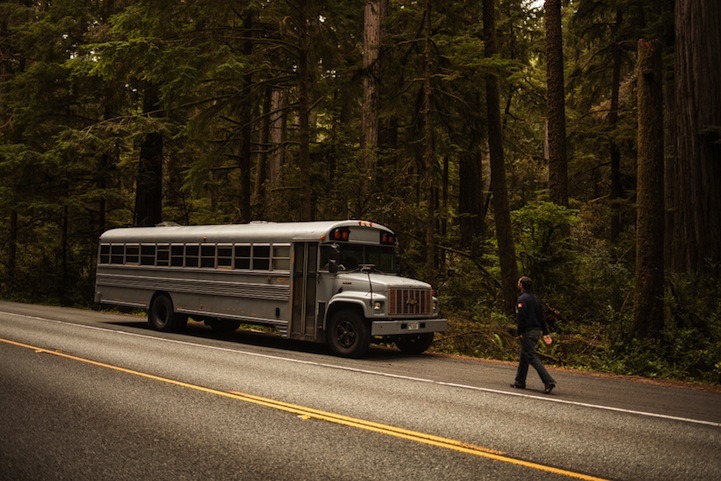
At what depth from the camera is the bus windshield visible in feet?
45.3

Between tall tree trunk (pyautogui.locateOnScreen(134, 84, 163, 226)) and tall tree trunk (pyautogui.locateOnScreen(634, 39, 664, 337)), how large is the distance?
19.5 m

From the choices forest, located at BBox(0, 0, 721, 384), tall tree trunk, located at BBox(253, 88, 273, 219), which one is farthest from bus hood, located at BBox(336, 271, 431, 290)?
tall tree trunk, located at BBox(253, 88, 273, 219)

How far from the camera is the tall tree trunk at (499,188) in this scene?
55.8 feet

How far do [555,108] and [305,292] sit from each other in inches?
417

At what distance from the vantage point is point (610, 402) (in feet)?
28.6

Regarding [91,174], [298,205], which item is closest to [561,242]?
[298,205]

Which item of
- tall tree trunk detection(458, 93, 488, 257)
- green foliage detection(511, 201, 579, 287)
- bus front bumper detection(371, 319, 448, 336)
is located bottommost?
bus front bumper detection(371, 319, 448, 336)

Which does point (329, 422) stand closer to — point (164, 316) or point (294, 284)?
point (294, 284)

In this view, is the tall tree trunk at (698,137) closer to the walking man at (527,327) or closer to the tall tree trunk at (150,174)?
the walking man at (527,327)

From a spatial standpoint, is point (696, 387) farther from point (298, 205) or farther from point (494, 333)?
point (298, 205)

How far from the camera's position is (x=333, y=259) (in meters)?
13.5

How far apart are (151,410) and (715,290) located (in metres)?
11.8

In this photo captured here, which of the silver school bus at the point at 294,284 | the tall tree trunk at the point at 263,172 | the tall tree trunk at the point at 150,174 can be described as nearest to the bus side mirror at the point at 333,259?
the silver school bus at the point at 294,284

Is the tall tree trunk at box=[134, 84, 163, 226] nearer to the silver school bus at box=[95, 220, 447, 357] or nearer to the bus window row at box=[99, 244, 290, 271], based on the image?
the bus window row at box=[99, 244, 290, 271]
